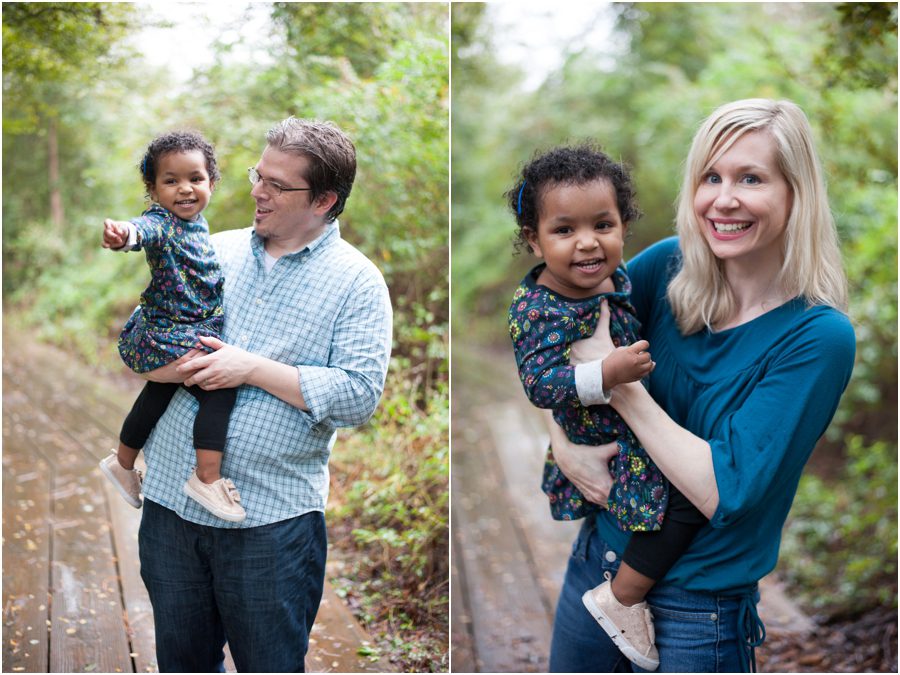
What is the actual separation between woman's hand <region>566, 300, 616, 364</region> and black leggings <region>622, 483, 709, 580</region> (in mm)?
297

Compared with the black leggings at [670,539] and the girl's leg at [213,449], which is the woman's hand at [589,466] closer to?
the black leggings at [670,539]

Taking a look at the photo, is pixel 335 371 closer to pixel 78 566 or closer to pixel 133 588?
pixel 133 588

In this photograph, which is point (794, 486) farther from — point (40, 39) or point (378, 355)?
point (40, 39)

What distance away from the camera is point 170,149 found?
1.90 metres

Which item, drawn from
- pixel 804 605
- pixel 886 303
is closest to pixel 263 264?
pixel 804 605

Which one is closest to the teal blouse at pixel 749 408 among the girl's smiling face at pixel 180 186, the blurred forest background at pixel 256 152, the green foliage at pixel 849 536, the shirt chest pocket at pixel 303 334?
the shirt chest pocket at pixel 303 334

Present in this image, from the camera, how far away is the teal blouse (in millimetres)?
1610

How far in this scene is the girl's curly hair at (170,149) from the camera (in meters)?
1.90

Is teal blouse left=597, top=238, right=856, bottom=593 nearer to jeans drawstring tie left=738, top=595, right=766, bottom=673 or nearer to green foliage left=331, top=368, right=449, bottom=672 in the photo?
jeans drawstring tie left=738, top=595, right=766, bottom=673

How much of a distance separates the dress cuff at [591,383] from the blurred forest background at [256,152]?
963 mm

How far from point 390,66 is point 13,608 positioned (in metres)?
1.86

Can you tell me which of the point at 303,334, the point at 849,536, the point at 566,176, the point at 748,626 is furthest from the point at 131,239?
the point at 849,536

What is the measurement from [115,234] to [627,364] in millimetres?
1023

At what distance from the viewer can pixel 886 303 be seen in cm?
440
